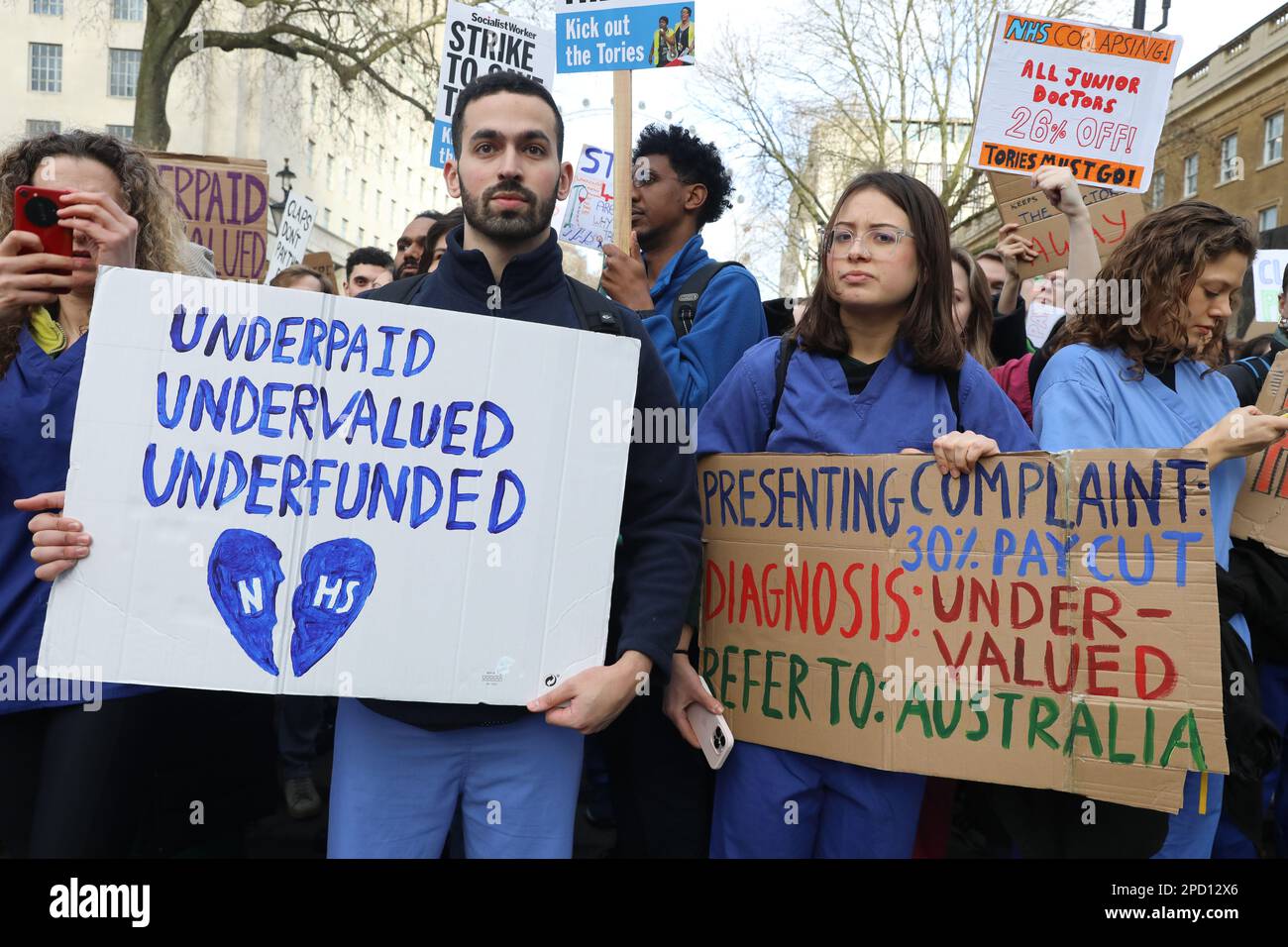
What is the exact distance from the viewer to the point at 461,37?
18.2 feet

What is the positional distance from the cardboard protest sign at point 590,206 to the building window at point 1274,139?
25605 mm

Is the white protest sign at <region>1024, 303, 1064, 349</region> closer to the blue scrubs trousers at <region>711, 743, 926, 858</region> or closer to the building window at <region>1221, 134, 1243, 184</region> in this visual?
the blue scrubs trousers at <region>711, 743, 926, 858</region>

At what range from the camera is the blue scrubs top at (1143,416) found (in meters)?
2.40

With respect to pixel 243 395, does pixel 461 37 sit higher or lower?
higher

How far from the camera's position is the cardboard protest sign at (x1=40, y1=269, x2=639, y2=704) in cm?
200

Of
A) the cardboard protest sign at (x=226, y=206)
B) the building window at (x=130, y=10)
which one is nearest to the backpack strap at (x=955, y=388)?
the cardboard protest sign at (x=226, y=206)

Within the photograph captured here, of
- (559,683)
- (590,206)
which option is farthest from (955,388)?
(590,206)

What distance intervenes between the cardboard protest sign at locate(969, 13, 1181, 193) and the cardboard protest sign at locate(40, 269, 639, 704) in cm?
301

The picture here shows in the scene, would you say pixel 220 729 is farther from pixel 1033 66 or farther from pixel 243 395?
pixel 1033 66

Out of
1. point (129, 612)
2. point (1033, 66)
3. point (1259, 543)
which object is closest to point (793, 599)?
point (1259, 543)

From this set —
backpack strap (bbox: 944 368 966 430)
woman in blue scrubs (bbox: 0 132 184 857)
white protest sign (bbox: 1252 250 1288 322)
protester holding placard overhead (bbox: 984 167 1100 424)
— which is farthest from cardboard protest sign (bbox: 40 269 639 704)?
white protest sign (bbox: 1252 250 1288 322)

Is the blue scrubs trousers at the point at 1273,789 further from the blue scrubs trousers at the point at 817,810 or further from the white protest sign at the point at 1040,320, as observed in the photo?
the white protest sign at the point at 1040,320

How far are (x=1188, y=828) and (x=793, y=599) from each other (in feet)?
3.39

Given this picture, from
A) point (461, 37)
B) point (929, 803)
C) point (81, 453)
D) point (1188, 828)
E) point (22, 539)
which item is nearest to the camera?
point (81, 453)
